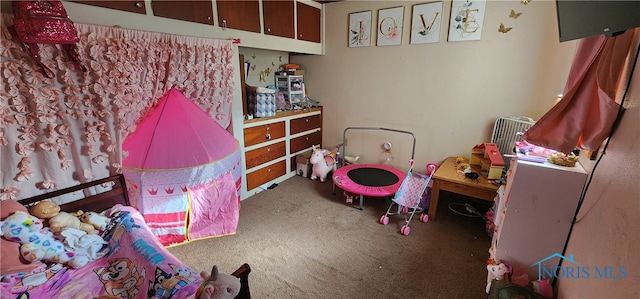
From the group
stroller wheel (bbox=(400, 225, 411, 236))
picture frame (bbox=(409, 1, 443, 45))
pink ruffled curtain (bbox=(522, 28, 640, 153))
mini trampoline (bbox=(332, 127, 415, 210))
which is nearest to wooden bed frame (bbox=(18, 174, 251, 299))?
mini trampoline (bbox=(332, 127, 415, 210))

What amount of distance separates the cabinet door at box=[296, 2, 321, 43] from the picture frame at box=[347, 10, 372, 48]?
456 mm

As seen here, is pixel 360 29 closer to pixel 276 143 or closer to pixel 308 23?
pixel 308 23

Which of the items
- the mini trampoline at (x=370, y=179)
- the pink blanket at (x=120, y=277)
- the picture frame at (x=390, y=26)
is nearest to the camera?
the pink blanket at (x=120, y=277)

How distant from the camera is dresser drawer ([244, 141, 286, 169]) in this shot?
10.1 feet

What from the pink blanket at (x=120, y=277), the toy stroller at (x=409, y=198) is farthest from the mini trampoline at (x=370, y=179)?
the pink blanket at (x=120, y=277)

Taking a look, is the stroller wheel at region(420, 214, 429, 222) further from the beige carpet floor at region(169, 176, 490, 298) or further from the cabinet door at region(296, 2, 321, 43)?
the cabinet door at region(296, 2, 321, 43)

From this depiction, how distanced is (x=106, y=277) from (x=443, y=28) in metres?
3.51

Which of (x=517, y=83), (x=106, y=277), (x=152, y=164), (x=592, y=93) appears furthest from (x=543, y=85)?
(x=106, y=277)

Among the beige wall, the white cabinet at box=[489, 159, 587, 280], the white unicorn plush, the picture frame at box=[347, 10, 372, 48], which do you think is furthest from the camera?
the white unicorn plush

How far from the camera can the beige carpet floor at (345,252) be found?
1.87m

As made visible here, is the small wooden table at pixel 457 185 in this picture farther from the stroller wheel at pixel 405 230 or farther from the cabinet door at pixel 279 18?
the cabinet door at pixel 279 18

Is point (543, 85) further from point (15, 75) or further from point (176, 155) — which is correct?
point (15, 75)

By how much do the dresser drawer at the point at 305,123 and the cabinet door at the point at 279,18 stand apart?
1.06m

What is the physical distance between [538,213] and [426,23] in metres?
2.28
